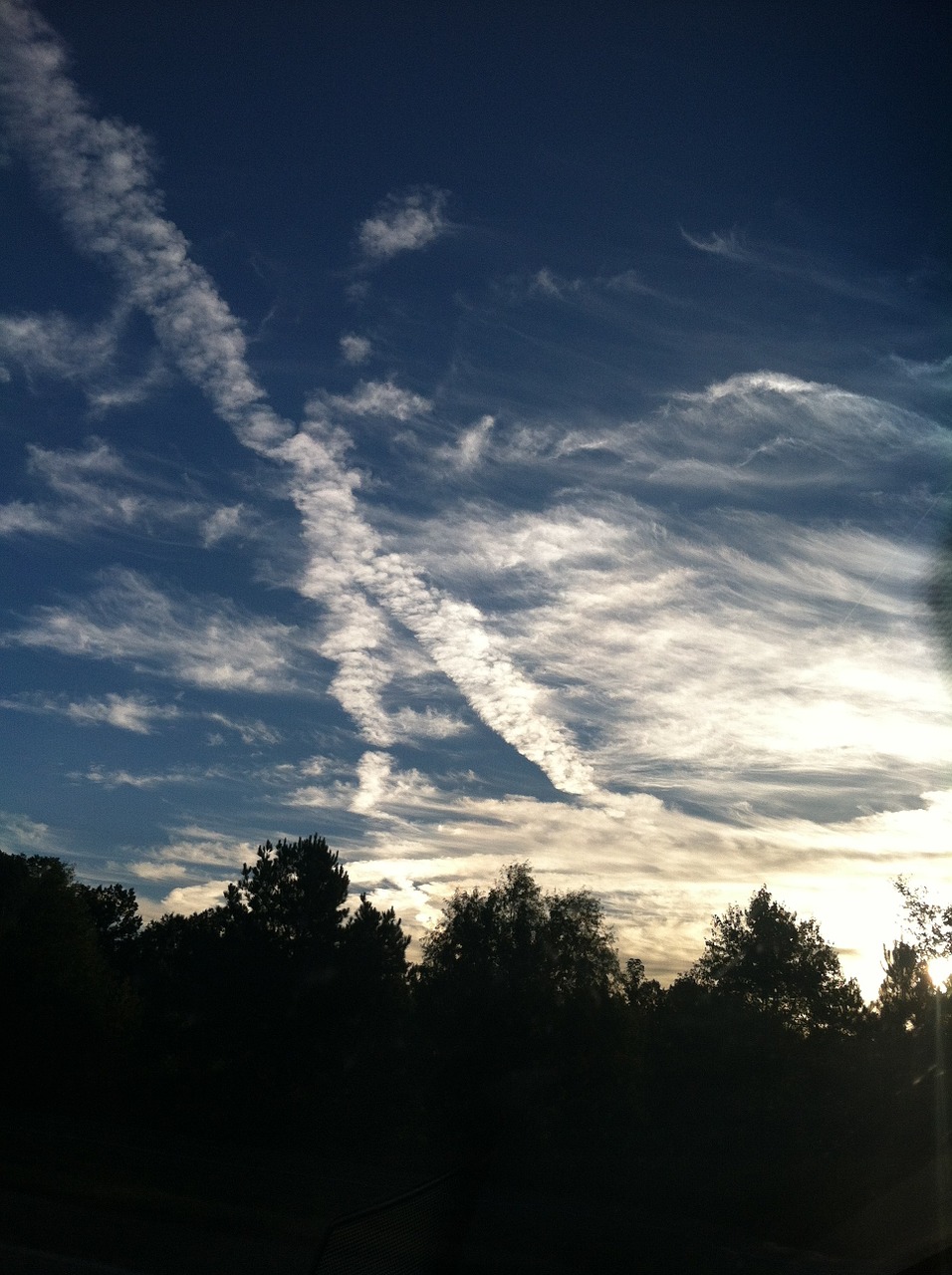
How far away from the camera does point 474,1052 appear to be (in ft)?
135

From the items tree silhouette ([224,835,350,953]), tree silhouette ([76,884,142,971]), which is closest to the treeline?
tree silhouette ([224,835,350,953])

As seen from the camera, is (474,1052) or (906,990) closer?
(474,1052)

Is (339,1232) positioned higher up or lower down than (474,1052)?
higher up

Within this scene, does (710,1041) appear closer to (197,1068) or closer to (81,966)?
(197,1068)

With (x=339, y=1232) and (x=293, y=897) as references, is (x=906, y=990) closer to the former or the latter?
(x=293, y=897)

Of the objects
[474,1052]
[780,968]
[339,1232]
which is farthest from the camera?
[780,968]

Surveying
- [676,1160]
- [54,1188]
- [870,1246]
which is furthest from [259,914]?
[870,1246]

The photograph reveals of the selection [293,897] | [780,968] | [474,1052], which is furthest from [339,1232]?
[780,968]

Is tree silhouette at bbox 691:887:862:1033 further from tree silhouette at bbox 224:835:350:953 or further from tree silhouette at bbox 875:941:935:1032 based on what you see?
tree silhouette at bbox 224:835:350:953

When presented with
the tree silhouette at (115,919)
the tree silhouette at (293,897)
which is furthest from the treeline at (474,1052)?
the tree silhouette at (115,919)

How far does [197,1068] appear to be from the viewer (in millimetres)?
52344

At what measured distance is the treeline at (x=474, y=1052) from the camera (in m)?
40.9

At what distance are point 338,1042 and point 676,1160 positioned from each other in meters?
18.6

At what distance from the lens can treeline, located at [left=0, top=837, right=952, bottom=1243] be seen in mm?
40938
